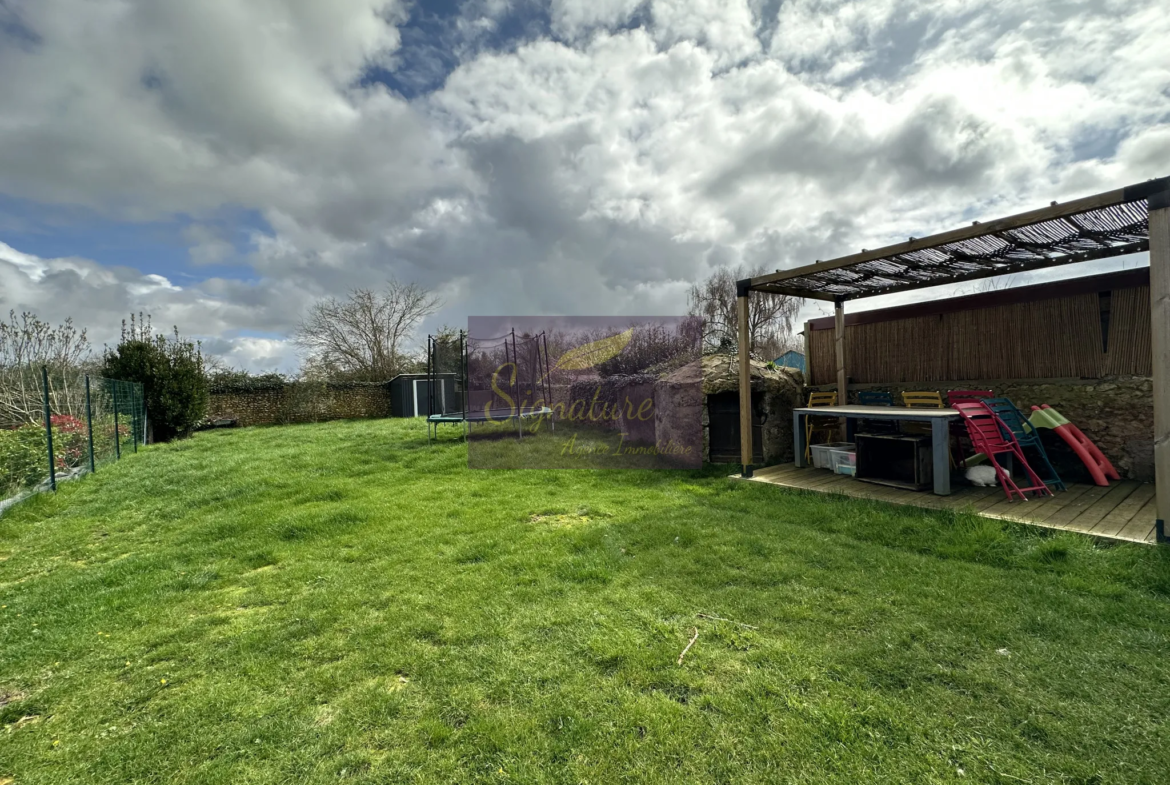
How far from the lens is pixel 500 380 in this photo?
38.2 ft

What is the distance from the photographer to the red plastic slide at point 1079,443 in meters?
4.73

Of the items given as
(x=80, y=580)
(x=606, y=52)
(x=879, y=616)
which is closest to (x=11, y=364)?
(x=80, y=580)

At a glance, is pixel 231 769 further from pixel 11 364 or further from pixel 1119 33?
pixel 11 364

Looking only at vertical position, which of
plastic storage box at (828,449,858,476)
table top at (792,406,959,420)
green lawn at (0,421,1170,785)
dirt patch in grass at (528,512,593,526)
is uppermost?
table top at (792,406,959,420)

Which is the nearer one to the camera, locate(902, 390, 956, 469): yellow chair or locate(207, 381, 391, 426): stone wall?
locate(902, 390, 956, 469): yellow chair

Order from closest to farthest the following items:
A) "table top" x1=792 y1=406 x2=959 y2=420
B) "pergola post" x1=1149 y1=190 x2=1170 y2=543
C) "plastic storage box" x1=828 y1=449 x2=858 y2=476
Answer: "pergola post" x1=1149 y1=190 x2=1170 y2=543
"table top" x1=792 y1=406 x2=959 y2=420
"plastic storage box" x1=828 y1=449 x2=858 y2=476

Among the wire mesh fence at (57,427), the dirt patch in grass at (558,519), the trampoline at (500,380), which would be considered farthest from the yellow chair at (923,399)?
the wire mesh fence at (57,427)

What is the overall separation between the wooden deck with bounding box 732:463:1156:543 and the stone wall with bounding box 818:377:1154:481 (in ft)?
1.04

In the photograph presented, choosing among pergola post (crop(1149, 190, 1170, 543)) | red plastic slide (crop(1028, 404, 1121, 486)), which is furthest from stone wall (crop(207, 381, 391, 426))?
pergola post (crop(1149, 190, 1170, 543))

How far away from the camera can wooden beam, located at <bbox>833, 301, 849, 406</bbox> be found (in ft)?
22.6

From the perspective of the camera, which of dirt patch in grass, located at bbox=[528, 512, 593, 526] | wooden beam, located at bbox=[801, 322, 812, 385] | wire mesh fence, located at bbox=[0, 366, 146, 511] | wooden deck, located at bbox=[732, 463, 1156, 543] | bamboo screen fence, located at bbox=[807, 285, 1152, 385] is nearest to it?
wooden deck, located at bbox=[732, 463, 1156, 543]

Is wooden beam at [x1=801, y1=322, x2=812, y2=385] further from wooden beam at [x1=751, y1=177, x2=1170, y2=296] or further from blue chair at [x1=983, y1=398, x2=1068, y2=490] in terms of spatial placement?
blue chair at [x1=983, y1=398, x2=1068, y2=490]

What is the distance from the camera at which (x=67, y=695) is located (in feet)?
6.66

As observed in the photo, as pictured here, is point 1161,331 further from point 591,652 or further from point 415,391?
point 415,391
